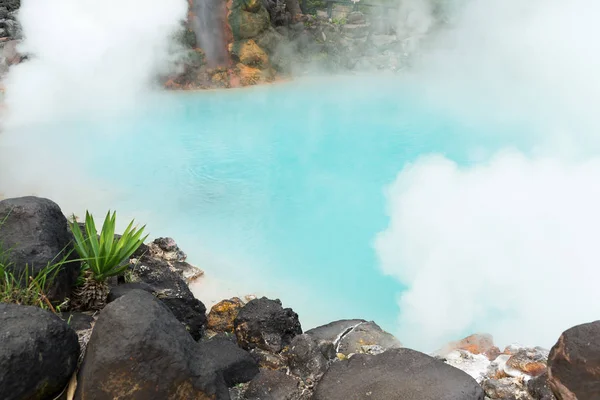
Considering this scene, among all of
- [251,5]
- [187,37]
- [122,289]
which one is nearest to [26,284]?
[122,289]

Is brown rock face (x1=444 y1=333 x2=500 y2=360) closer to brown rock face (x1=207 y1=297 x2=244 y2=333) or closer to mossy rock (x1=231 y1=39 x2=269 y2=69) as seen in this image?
brown rock face (x1=207 y1=297 x2=244 y2=333)

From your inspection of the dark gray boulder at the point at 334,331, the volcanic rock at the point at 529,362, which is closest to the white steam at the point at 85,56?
the dark gray boulder at the point at 334,331

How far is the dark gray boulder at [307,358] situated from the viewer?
3279 mm

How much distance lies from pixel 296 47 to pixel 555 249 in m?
11.8

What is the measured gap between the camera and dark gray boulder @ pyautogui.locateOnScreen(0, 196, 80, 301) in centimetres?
299

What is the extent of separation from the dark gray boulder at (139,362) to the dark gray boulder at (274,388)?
59 centimetres

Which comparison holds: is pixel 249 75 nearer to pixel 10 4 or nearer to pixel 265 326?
pixel 10 4

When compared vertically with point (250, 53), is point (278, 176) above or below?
below

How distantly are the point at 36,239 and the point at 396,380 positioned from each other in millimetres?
2160

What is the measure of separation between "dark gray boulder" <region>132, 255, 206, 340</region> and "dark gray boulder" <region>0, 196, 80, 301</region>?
0.67 meters

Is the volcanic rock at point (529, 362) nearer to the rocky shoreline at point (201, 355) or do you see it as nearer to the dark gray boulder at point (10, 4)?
the rocky shoreline at point (201, 355)

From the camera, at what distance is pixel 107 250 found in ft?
11.2

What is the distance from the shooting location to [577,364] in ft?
7.86

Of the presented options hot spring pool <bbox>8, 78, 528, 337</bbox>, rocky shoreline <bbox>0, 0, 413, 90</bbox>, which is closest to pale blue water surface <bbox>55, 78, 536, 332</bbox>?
hot spring pool <bbox>8, 78, 528, 337</bbox>
